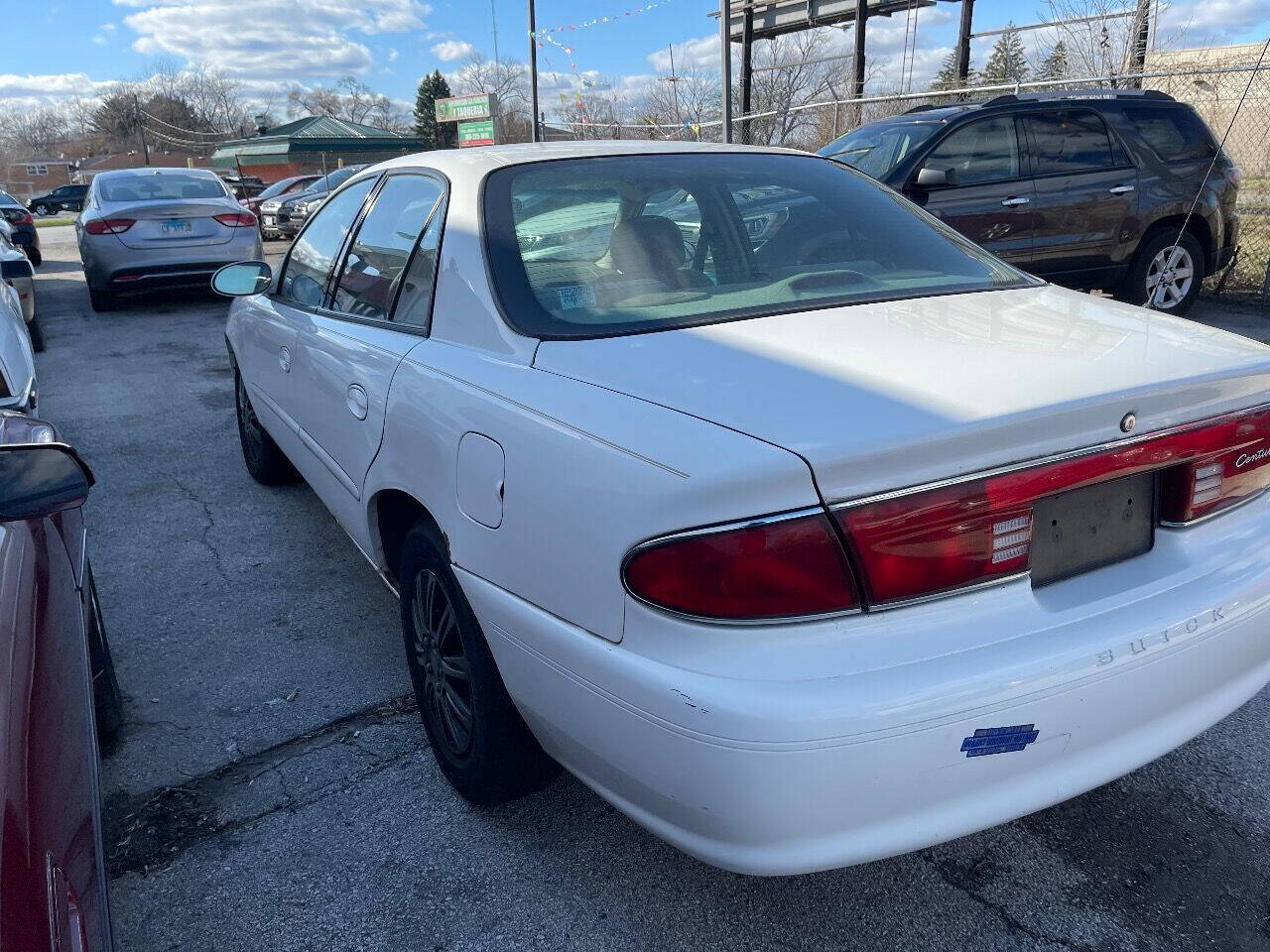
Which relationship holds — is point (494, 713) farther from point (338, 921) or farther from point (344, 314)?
point (344, 314)

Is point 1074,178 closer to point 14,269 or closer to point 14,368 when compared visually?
point 14,368

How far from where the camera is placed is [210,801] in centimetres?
258

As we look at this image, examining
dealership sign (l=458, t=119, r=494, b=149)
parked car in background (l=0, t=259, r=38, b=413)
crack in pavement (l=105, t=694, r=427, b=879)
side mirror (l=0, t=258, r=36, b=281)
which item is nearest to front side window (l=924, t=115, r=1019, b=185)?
parked car in background (l=0, t=259, r=38, b=413)

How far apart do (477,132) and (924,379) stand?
26.7m

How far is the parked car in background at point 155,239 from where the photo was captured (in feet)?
33.3

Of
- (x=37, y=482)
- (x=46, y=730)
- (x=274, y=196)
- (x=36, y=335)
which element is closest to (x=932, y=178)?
(x=37, y=482)

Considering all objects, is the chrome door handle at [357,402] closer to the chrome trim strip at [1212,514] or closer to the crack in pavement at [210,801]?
the crack in pavement at [210,801]

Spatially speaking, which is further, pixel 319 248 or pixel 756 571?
pixel 319 248

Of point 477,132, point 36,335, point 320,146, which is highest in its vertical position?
point 320,146

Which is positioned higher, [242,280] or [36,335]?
[242,280]

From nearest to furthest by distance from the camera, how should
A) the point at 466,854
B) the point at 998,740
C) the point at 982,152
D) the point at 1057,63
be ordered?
the point at 998,740, the point at 466,854, the point at 982,152, the point at 1057,63

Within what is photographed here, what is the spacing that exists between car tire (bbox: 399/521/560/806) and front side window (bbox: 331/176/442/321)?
83cm

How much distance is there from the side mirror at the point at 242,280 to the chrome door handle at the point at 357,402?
1.47 m

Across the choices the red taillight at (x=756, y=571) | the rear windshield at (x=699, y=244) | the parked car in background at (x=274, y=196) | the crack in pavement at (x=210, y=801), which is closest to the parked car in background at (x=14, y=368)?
the crack in pavement at (x=210, y=801)
